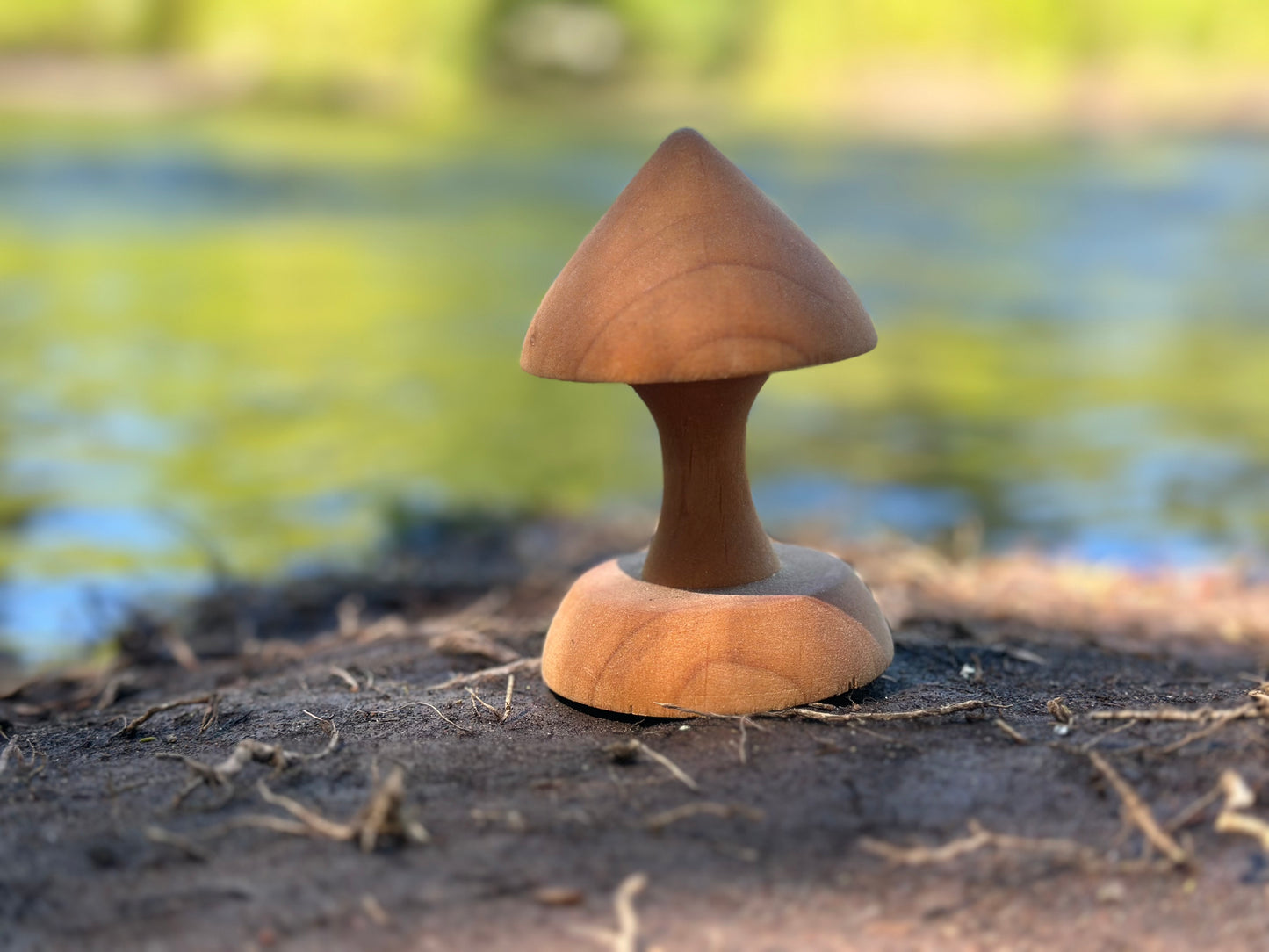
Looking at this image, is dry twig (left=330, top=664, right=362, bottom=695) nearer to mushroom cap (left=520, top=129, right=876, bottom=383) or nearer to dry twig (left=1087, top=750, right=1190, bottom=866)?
mushroom cap (left=520, top=129, right=876, bottom=383)

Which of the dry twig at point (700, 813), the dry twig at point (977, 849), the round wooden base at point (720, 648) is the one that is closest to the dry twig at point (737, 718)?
the round wooden base at point (720, 648)

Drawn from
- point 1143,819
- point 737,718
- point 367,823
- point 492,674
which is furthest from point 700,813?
point 492,674

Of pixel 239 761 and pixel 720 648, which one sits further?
pixel 720 648

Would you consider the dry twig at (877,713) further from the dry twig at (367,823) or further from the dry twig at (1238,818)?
the dry twig at (367,823)

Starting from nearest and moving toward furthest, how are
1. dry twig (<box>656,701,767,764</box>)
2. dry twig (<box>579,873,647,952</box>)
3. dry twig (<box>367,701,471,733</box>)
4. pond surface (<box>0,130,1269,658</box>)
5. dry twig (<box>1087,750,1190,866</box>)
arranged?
dry twig (<box>579,873,647,952</box>), dry twig (<box>1087,750,1190,866</box>), dry twig (<box>656,701,767,764</box>), dry twig (<box>367,701,471,733</box>), pond surface (<box>0,130,1269,658</box>)

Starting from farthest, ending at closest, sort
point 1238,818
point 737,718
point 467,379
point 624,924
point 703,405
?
point 467,379 < point 703,405 < point 737,718 < point 1238,818 < point 624,924

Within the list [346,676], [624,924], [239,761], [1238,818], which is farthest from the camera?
[346,676]

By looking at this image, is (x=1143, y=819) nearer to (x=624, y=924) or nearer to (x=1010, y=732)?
(x=1010, y=732)

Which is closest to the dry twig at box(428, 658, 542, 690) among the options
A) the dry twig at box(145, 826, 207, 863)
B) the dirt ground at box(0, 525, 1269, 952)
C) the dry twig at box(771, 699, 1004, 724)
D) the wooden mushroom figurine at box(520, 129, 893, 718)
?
the dirt ground at box(0, 525, 1269, 952)
